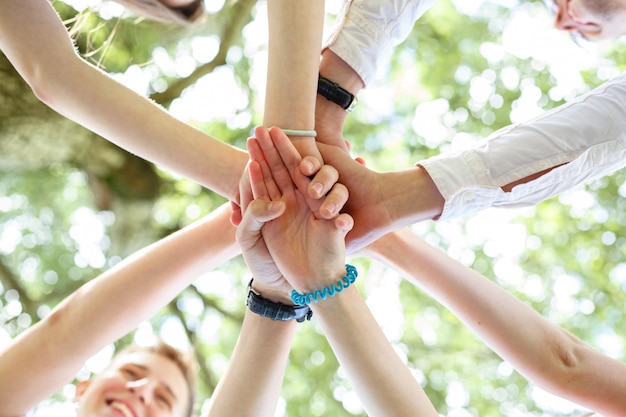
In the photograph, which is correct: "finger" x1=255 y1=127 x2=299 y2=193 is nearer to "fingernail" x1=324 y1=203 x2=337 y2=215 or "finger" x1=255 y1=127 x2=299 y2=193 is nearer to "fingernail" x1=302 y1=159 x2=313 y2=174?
"fingernail" x1=302 y1=159 x2=313 y2=174

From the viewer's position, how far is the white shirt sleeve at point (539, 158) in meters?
2.22

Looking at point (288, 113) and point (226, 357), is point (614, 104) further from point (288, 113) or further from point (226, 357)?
point (226, 357)

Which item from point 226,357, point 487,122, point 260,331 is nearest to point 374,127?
point 487,122

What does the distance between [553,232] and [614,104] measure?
12.2 feet

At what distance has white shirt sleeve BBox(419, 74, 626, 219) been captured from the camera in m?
2.22

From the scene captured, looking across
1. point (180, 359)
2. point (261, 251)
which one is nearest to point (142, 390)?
point (180, 359)

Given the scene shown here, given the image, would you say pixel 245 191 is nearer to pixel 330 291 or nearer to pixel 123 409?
pixel 330 291

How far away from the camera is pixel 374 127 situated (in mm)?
5863

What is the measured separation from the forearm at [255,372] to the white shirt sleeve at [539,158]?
0.82 meters

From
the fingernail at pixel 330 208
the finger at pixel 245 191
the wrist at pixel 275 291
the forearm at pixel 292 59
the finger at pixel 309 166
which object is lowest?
the wrist at pixel 275 291

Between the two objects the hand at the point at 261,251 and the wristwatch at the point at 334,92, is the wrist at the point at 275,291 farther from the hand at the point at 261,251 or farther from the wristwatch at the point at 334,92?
the wristwatch at the point at 334,92

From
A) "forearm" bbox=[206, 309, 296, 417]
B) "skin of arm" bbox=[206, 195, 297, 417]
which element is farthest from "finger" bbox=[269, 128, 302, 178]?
"forearm" bbox=[206, 309, 296, 417]

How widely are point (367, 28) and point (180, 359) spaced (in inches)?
74.1

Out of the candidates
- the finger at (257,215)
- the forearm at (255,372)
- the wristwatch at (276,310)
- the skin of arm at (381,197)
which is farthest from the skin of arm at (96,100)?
the forearm at (255,372)
